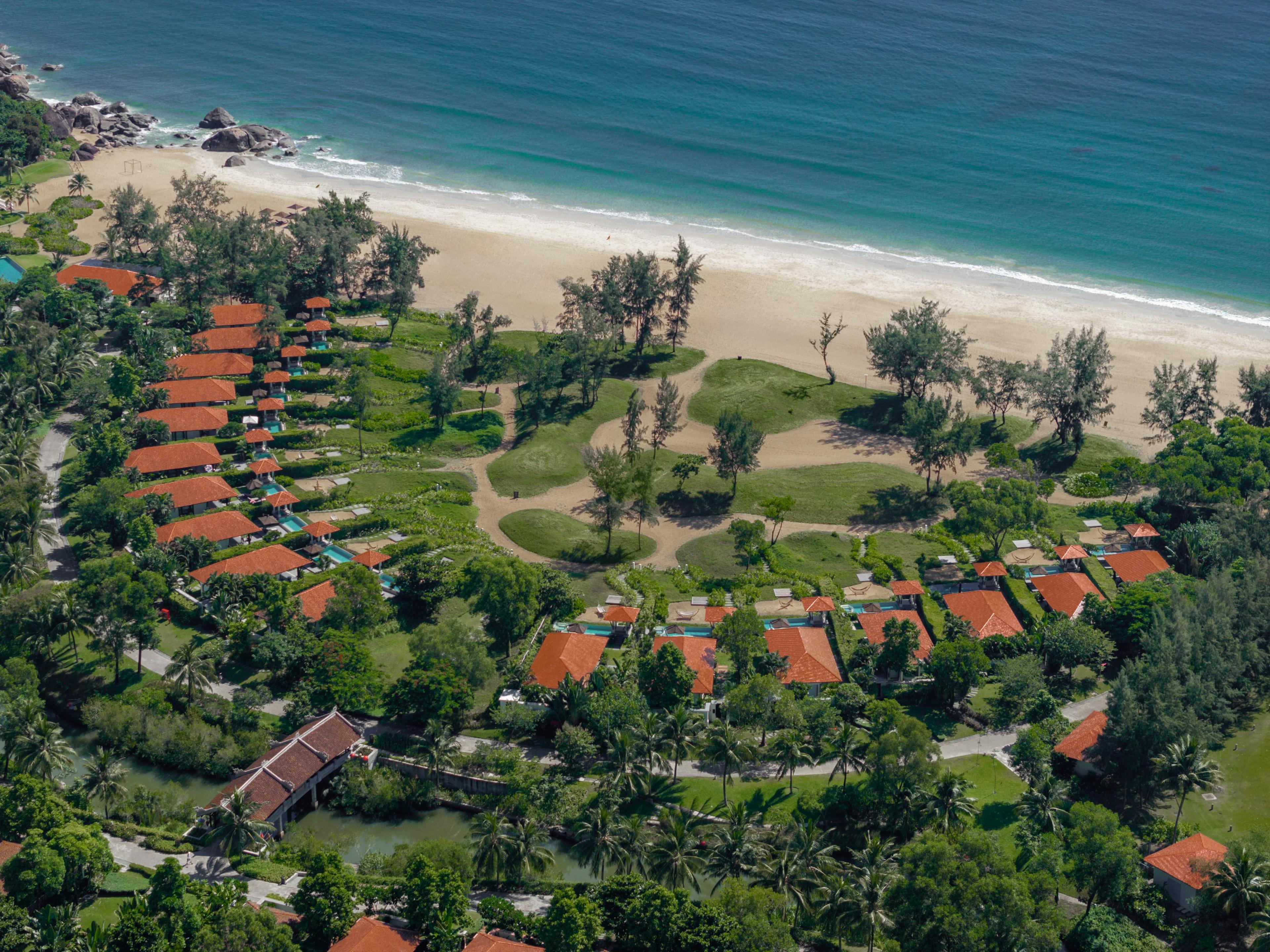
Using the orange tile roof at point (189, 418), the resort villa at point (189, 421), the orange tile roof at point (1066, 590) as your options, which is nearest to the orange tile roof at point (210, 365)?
the orange tile roof at point (189, 418)

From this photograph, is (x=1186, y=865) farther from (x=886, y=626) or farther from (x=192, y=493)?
(x=192, y=493)

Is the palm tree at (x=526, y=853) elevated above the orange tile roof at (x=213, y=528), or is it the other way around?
the orange tile roof at (x=213, y=528)

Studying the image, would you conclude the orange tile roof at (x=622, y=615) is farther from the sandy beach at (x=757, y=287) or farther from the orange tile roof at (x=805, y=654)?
the sandy beach at (x=757, y=287)

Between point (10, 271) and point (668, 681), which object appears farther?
point (10, 271)

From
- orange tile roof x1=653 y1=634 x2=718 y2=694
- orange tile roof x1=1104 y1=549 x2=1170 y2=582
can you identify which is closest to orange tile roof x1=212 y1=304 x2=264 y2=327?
orange tile roof x1=653 y1=634 x2=718 y2=694

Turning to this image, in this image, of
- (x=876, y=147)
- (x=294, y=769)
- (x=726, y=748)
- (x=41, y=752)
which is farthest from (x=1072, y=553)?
(x=876, y=147)
